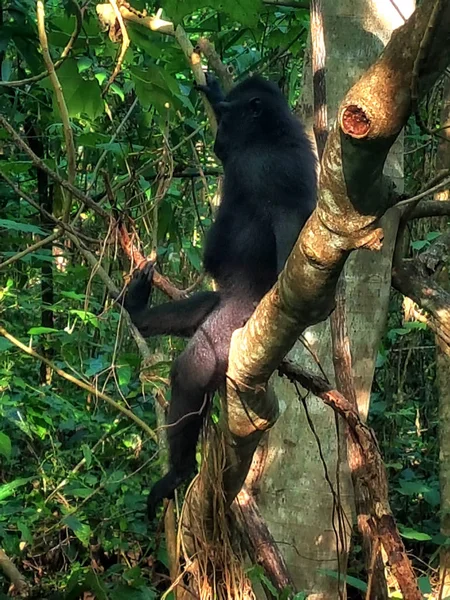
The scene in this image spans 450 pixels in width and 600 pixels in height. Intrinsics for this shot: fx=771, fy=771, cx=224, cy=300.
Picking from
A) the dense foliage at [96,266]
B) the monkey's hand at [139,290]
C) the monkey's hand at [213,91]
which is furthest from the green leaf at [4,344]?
the monkey's hand at [213,91]

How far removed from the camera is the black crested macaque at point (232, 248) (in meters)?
2.98

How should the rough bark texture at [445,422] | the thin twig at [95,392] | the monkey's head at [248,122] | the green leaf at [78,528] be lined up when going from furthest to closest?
1. the rough bark texture at [445,422]
2. the green leaf at [78,528]
3. the monkey's head at [248,122]
4. the thin twig at [95,392]

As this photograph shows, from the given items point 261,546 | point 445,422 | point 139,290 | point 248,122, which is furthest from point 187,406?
point 445,422

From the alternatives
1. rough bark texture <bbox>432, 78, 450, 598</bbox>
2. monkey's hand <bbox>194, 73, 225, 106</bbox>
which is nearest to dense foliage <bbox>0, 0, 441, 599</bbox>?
monkey's hand <bbox>194, 73, 225, 106</bbox>

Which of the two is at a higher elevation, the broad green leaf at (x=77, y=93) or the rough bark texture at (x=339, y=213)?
the broad green leaf at (x=77, y=93)

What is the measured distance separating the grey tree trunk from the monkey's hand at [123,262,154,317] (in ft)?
2.12

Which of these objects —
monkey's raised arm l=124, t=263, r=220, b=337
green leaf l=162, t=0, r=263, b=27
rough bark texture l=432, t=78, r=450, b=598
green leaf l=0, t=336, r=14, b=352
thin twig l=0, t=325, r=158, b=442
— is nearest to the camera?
green leaf l=162, t=0, r=263, b=27

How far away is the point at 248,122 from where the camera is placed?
3.27m

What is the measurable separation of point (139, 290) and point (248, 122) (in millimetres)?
874

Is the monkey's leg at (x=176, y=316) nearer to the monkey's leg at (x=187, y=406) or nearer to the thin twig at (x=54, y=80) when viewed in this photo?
the monkey's leg at (x=187, y=406)

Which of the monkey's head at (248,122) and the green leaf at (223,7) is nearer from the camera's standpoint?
the green leaf at (223,7)

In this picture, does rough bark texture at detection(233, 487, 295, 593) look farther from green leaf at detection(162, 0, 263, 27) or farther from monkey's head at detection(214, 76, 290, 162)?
green leaf at detection(162, 0, 263, 27)

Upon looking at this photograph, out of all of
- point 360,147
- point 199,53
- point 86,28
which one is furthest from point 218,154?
point 360,147

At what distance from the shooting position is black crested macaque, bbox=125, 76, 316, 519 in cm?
298
